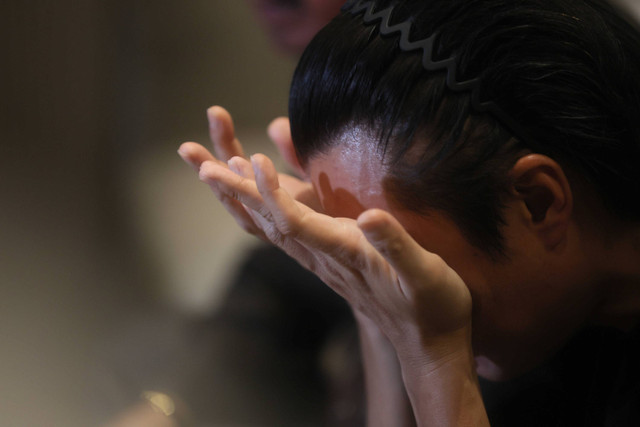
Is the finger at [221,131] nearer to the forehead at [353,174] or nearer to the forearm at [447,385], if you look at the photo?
the forehead at [353,174]

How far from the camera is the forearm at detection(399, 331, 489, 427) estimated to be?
45 centimetres

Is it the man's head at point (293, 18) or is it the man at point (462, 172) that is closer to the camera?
the man at point (462, 172)

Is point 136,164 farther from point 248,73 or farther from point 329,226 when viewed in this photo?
point 329,226

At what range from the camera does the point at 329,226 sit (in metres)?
0.39

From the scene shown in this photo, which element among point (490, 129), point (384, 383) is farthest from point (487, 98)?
point (384, 383)

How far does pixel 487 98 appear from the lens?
0.41 meters

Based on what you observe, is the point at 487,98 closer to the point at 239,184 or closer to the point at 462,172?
the point at 462,172

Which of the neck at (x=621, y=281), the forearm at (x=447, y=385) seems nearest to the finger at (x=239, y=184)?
the forearm at (x=447, y=385)

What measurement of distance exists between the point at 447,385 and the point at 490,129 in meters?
0.19

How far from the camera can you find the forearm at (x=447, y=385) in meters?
0.45

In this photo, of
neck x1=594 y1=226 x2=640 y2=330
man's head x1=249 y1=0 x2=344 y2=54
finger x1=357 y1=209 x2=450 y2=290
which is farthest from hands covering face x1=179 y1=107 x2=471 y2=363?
man's head x1=249 y1=0 x2=344 y2=54

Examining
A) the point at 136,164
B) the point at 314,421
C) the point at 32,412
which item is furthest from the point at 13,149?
the point at 314,421

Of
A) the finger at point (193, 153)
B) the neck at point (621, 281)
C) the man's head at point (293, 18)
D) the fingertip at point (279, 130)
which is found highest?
the man's head at point (293, 18)

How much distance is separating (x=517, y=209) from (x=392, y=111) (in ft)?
0.37
